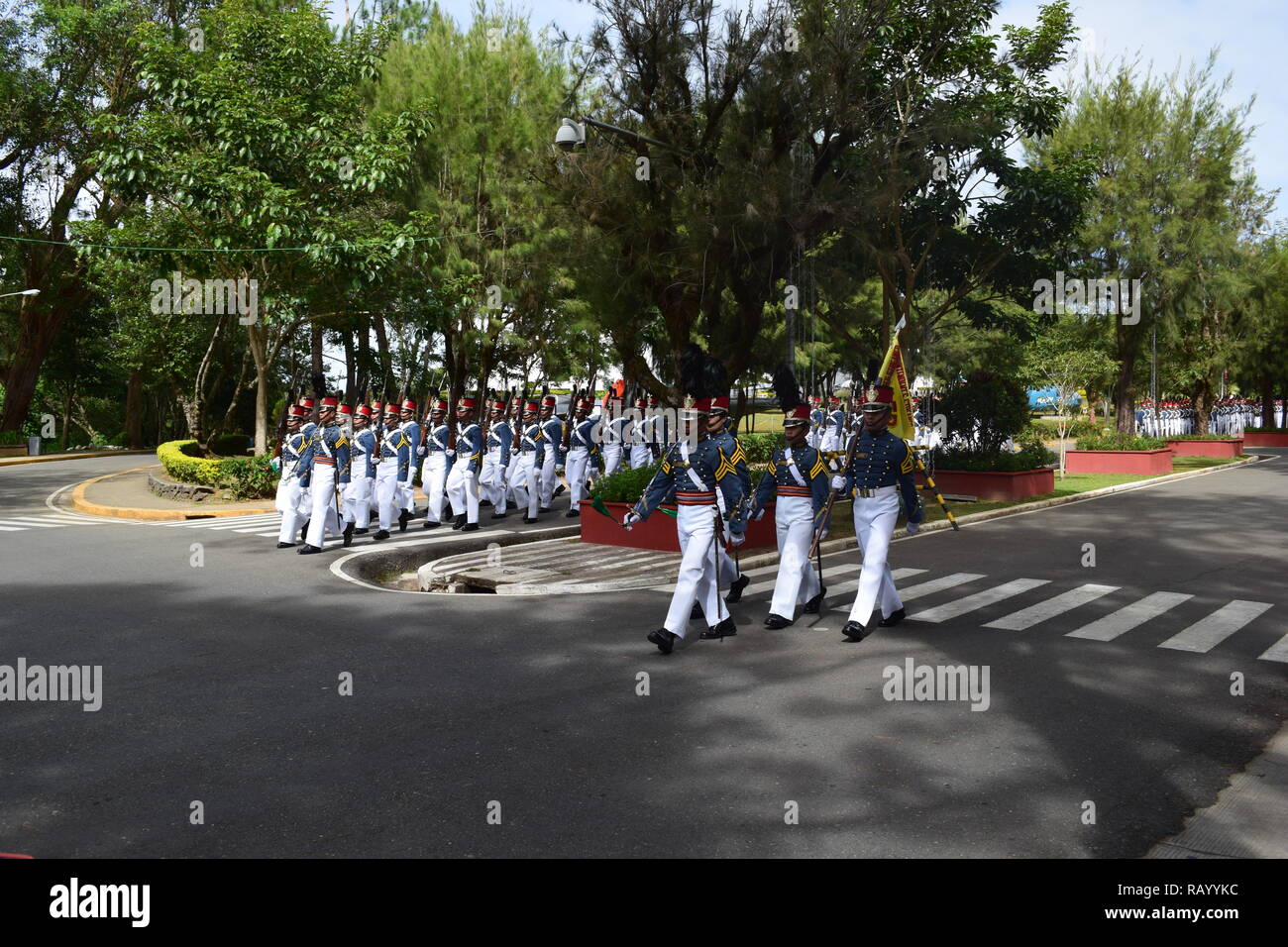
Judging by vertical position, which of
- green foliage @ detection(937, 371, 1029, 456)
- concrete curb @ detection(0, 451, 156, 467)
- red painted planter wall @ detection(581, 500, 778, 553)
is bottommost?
red painted planter wall @ detection(581, 500, 778, 553)

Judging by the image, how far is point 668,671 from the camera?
762 cm

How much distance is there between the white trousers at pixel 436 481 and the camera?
55.4 feet

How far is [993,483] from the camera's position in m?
21.0

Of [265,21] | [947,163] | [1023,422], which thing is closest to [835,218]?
[947,163]

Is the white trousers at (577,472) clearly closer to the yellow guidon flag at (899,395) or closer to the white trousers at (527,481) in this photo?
the white trousers at (527,481)

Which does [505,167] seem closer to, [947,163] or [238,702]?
[947,163]

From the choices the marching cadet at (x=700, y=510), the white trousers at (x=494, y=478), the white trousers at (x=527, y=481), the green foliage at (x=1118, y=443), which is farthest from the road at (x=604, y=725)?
the green foliage at (x=1118, y=443)

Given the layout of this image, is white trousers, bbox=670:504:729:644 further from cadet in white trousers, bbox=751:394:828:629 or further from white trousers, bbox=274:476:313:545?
white trousers, bbox=274:476:313:545

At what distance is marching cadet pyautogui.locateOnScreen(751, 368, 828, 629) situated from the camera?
9.16 metres

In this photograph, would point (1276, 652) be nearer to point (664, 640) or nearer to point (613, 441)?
point (664, 640)

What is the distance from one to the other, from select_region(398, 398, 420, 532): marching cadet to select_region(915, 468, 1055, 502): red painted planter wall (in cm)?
1008

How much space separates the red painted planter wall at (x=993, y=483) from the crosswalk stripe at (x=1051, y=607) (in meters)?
9.92

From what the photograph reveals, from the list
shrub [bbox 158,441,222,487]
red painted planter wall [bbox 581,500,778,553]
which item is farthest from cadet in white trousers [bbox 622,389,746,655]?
shrub [bbox 158,441,222,487]

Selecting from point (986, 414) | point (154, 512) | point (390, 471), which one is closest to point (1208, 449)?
point (986, 414)
